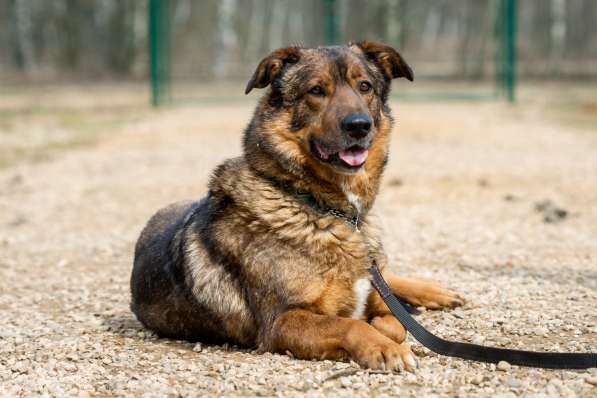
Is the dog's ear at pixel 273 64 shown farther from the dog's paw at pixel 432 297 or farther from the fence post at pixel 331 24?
the fence post at pixel 331 24

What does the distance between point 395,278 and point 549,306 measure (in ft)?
3.31

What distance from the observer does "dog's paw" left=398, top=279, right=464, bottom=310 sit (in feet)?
17.9

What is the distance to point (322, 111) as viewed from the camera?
4898 mm

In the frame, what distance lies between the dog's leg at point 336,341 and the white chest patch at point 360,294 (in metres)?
0.36

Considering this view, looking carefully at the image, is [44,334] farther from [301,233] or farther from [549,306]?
[549,306]

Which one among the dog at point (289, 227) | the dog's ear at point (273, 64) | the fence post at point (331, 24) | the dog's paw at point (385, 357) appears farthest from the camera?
the fence post at point (331, 24)

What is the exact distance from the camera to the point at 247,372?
14.1ft

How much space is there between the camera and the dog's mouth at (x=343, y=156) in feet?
15.8

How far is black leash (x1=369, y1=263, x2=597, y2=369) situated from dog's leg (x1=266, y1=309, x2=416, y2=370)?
16cm

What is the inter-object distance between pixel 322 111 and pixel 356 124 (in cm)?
26

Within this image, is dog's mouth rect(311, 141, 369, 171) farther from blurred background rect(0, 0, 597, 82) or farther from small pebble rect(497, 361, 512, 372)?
blurred background rect(0, 0, 597, 82)

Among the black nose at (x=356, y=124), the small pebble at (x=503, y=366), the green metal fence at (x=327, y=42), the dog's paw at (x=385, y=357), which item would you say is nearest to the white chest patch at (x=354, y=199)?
the black nose at (x=356, y=124)

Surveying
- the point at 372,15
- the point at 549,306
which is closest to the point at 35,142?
the point at 549,306

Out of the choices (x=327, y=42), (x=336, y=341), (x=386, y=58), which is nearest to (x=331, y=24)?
(x=327, y=42)
